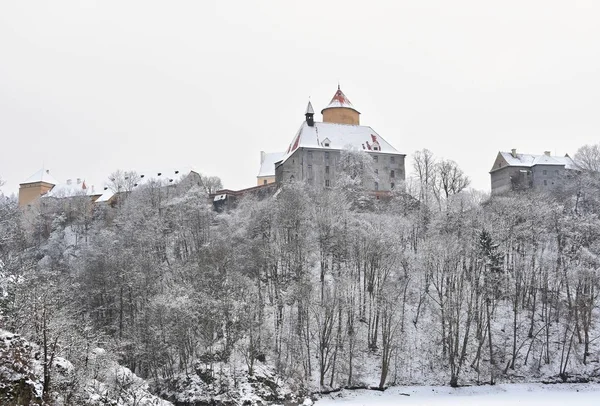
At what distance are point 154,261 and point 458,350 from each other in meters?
26.6

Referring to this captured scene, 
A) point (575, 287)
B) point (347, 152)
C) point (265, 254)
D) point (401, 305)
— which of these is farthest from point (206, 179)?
point (575, 287)

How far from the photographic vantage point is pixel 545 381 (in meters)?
39.5

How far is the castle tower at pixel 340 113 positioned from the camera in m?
78.1

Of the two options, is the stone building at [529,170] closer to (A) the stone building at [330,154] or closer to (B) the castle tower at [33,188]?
(A) the stone building at [330,154]

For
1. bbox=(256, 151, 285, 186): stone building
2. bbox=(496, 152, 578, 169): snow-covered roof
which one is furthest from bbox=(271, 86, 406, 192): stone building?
bbox=(496, 152, 578, 169): snow-covered roof

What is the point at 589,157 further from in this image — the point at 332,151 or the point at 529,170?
the point at 332,151

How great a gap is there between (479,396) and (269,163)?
56.5m

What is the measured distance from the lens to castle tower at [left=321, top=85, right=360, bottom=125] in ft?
256

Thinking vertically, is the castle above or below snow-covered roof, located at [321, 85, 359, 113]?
below

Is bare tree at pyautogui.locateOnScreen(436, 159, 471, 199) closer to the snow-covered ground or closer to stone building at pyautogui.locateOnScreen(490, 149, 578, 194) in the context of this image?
stone building at pyautogui.locateOnScreen(490, 149, 578, 194)

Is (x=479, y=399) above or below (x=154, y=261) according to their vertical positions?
below

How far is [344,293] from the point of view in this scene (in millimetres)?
40719

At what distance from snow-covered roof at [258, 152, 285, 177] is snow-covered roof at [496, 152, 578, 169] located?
33.9 meters

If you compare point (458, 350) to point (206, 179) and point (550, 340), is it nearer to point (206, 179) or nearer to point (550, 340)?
Result: point (550, 340)
